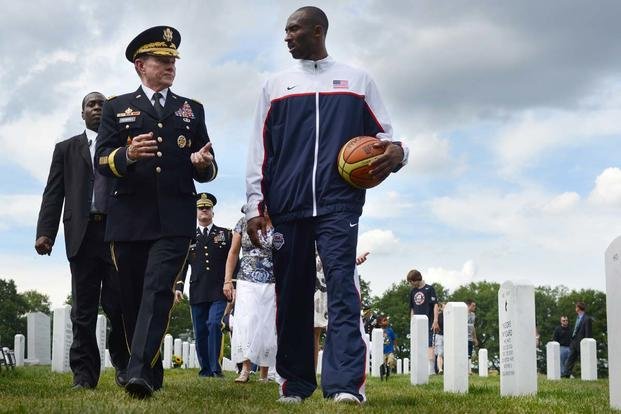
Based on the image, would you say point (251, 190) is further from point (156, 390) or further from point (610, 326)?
point (610, 326)

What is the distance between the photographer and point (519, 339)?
870 cm

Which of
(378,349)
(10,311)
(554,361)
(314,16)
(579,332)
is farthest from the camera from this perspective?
(10,311)

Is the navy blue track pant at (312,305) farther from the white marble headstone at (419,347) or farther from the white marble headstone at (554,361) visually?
the white marble headstone at (554,361)

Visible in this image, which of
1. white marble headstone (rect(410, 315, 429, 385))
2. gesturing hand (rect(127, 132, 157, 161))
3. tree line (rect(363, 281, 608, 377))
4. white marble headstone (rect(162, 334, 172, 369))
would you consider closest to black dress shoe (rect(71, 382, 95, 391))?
gesturing hand (rect(127, 132, 157, 161))

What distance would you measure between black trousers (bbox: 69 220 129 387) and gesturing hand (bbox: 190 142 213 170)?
71.0 inches

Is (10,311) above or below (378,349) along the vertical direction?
above

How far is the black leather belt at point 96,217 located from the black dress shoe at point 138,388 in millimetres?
2272

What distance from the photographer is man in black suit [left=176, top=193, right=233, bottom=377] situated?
1373cm

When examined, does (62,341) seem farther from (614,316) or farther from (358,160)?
(614,316)

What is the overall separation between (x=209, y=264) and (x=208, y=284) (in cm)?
30

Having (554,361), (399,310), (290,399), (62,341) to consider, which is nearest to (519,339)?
(290,399)

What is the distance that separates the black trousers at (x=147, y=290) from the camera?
697 cm

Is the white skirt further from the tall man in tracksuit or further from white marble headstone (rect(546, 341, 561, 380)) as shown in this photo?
white marble headstone (rect(546, 341, 561, 380))

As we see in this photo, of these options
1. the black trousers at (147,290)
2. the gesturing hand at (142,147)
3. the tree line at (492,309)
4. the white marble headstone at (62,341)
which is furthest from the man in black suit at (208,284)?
the tree line at (492,309)
